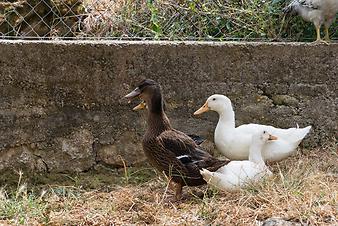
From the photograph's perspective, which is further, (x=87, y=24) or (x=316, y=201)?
(x=87, y=24)

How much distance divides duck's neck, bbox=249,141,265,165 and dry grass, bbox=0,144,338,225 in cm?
16

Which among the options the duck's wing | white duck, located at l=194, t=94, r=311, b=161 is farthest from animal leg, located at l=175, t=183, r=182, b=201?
white duck, located at l=194, t=94, r=311, b=161

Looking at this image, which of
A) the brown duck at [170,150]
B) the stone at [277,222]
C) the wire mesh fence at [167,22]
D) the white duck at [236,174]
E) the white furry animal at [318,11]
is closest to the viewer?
the stone at [277,222]

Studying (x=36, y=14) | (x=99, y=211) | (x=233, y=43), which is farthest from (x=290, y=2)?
(x=99, y=211)

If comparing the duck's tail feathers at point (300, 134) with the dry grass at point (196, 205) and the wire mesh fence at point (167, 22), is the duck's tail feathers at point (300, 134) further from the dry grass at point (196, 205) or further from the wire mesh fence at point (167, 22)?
the wire mesh fence at point (167, 22)

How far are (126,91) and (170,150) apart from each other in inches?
30.5

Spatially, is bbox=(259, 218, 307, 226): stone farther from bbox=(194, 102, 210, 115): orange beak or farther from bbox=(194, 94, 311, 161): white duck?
bbox=(194, 102, 210, 115): orange beak

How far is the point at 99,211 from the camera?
4.03m

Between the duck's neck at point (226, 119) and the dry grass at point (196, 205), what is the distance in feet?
1.37

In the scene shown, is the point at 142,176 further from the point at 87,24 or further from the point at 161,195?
the point at 87,24

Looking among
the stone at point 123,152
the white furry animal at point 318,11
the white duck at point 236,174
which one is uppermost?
the white furry animal at point 318,11

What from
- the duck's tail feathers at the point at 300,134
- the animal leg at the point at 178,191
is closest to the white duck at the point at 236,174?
the animal leg at the point at 178,191

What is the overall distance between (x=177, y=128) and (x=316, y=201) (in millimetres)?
1383

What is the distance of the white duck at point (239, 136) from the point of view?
14.9 feet
